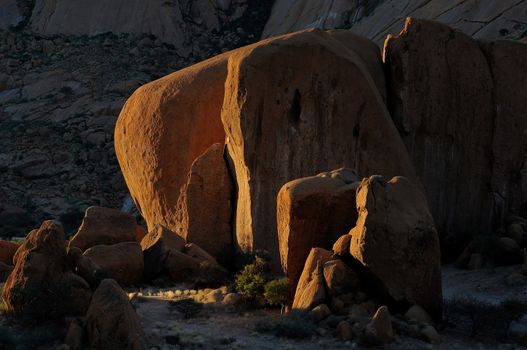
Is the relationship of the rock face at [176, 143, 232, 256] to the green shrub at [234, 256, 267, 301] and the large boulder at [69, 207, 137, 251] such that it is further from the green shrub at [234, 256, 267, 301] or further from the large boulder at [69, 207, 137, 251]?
the green shrub at [234, 256, 267, 301]

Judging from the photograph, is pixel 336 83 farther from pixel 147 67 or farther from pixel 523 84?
pixel 147 67

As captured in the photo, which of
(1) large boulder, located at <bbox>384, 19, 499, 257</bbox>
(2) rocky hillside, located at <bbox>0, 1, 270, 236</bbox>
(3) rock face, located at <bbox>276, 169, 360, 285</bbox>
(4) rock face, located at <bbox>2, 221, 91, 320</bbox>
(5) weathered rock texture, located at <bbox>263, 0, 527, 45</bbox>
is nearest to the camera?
(4) rock face, located at <bbox>2, 221, 91, 320</bbox>

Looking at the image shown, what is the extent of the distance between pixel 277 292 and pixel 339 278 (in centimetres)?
126

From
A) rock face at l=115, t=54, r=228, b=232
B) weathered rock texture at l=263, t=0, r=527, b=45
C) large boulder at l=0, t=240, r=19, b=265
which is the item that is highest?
weathered rock texture at l=263, t=0, r=527, b=45

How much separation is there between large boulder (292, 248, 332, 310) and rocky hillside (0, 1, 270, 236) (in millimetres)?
21401

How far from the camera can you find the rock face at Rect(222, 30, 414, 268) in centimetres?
1603

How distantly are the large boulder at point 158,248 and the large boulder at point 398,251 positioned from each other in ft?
16.5

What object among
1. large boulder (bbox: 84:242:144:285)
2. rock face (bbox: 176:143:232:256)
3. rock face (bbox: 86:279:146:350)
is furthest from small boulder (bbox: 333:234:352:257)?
rock face (bbox: 176:143:232:256)

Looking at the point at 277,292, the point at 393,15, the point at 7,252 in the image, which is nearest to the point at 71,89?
the point at 393,15

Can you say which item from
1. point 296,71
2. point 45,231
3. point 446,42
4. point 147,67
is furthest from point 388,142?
point 147,67

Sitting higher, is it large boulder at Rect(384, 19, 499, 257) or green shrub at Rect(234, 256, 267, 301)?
large boulder at Rect(384, 19, 499, 257)

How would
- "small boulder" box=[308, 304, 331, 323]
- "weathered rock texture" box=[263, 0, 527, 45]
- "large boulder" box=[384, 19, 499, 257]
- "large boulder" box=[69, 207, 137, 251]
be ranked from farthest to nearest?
"weathered rock texture" box=[263, 0, 527, 45] → "large boulder" box=[384, 19, 499, 257] → "large boulder" box=[69, 207, 137, 251] → "small boulder" box=[308, 304, 331, 323]

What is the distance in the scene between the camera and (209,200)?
704 inches

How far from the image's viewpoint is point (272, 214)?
15.9 m
